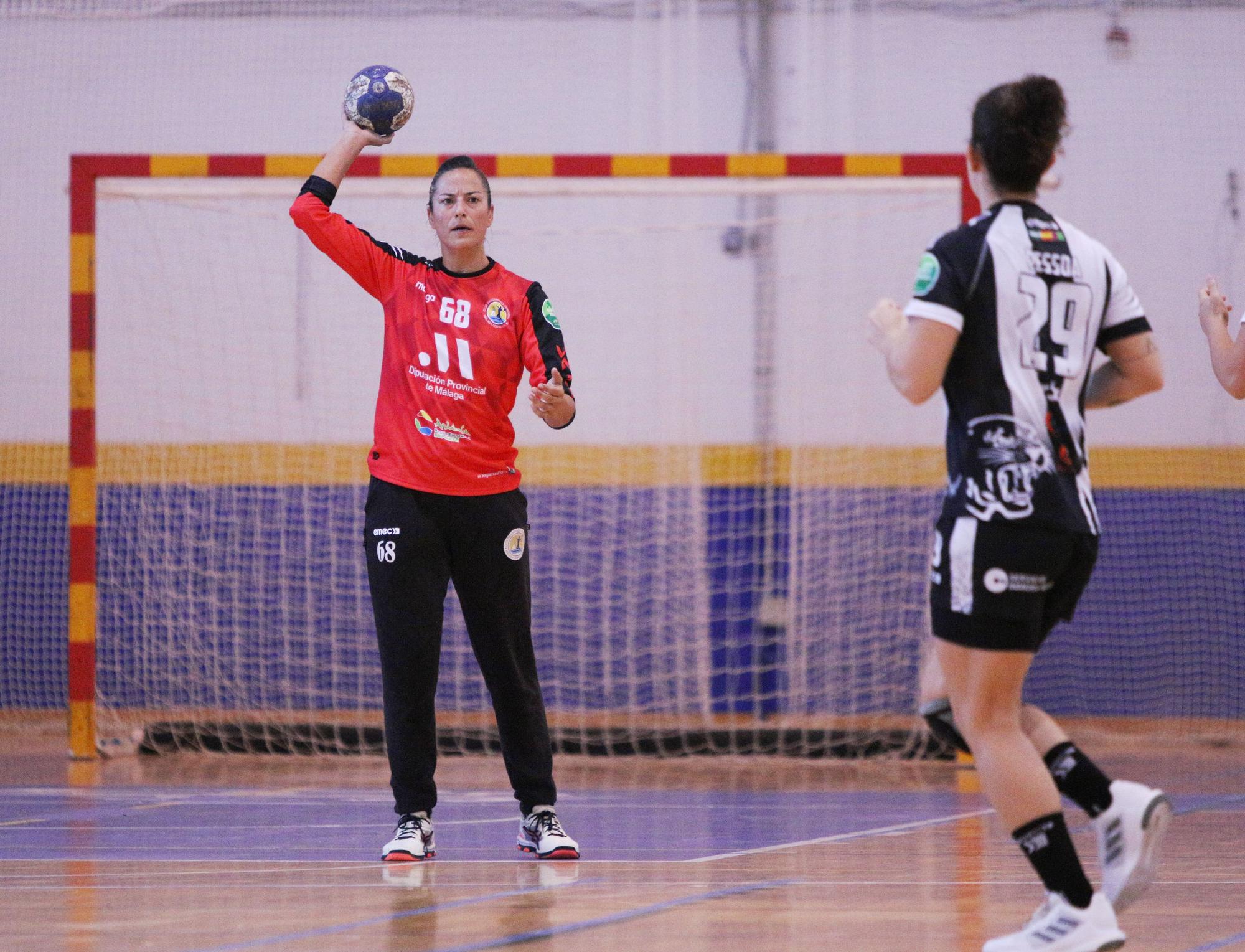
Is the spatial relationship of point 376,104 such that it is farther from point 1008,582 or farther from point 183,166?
point 183,166

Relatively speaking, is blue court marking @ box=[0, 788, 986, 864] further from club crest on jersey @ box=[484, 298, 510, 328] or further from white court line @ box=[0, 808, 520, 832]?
club crest on jersey @ box=[484, 298, 510, 328]

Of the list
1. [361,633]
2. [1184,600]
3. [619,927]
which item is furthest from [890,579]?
[619,927]

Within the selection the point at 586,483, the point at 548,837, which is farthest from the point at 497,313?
the point at 586,483

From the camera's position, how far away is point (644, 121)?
9.31 m

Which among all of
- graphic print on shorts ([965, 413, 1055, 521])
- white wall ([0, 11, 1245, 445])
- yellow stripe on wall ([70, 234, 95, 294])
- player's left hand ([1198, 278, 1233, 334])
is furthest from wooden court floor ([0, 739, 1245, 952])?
white wall ([0, 11, 1245, 445])

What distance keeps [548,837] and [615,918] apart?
0.91 metres

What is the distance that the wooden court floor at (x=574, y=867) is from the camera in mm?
3092

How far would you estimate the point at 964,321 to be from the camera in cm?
274

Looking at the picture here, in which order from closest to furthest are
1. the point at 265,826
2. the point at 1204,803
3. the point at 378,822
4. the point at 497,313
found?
the point at 497,313 < the point at 265,826 < the point at 378,822 < the point at 1204,803

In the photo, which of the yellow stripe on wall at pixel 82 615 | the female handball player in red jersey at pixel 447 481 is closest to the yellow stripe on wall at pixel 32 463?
the yellow stripe on wall at pixel 82 615

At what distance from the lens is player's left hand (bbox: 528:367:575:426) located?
3912mm

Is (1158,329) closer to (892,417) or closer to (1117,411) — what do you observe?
(1117,411)

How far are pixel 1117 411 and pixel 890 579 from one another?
7.46 feet

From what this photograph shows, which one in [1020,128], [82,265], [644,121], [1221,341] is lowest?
[1221,341]
